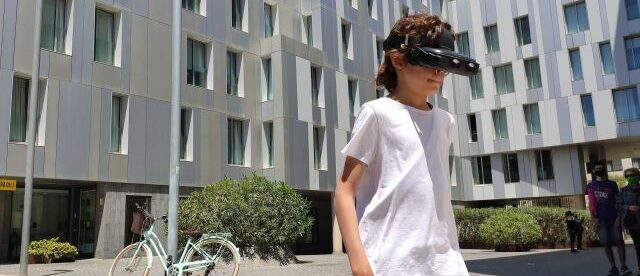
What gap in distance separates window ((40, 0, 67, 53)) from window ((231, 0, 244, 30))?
27.7 ft

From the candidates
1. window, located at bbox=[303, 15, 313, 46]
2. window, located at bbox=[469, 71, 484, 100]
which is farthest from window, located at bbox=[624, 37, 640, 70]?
window, located at bbox=[303, 15, 313, 46]

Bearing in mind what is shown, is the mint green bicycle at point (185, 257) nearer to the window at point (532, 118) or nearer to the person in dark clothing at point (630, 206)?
the person in dark clothing at point (630, 206)

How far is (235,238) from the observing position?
1603cm

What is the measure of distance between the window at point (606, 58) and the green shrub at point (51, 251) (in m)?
32.1

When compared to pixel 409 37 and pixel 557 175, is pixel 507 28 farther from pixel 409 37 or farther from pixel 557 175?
pixel 409 37

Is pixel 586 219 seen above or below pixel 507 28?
below

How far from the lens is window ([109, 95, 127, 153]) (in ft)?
72.1

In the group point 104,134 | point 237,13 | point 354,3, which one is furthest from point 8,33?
point 354,3

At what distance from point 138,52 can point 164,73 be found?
1.47 meters

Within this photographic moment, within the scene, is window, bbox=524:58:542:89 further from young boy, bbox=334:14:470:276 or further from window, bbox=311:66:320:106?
young boy, bbox=334:14:470:276

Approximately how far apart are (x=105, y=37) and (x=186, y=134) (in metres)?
5.13

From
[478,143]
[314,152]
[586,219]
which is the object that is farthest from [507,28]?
[314,152]

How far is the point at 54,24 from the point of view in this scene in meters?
20.9

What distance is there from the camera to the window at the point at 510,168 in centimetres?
4082
